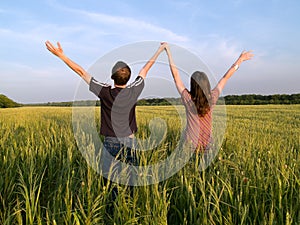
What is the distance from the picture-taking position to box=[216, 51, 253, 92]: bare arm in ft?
11.9

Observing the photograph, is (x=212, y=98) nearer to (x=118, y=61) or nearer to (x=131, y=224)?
(x=118, y=61)

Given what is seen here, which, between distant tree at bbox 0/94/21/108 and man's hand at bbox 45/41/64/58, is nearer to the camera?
man's hand at bbox 45/41/64/58

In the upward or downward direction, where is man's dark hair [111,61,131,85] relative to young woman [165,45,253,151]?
upward

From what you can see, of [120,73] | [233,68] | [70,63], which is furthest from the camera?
[233,68]

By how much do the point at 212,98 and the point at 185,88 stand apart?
1.14 feet

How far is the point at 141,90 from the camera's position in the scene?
10.2 ft

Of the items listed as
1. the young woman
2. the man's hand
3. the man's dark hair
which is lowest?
the young woman

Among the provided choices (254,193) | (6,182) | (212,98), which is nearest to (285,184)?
(254,193)

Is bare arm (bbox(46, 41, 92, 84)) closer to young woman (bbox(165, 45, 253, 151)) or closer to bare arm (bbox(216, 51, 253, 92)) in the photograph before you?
young woman (bbox(165, 45, 253, 151))

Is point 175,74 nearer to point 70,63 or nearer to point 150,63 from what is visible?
point 150,63

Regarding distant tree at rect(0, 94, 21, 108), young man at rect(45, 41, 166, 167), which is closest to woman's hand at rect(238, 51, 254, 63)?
young man at rect(45, 41, 166, 167)

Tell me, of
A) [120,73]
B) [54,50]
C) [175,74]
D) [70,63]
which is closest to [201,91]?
[175,74]

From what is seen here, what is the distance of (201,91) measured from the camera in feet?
10.8

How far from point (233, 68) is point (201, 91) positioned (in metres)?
0.80
